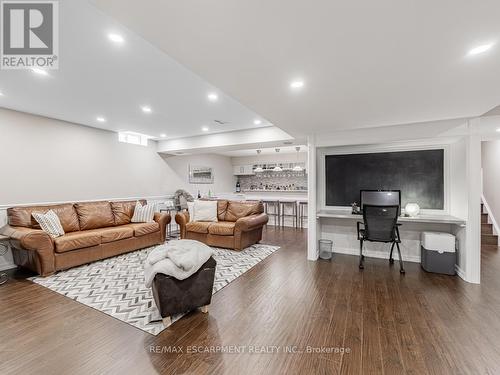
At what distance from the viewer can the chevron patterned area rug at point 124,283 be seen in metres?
2.37

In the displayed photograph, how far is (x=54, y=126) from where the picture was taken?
4.34 meters

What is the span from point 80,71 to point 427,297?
15.6 ft

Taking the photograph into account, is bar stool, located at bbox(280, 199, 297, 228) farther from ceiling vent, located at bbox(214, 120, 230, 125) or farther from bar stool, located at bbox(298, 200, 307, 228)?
ceiling vent, located at bbox(214, 120, 230, 125)

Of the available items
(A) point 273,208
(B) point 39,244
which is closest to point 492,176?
(A) point 273,208

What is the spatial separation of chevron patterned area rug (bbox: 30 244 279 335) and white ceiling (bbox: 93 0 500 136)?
1.98 m

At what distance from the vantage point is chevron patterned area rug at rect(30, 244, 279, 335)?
93.3 inches

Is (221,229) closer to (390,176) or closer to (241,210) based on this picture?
(241,210)

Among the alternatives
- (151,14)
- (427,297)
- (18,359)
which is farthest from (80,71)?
(427,297)

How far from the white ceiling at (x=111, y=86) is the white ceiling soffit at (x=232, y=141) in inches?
9.7

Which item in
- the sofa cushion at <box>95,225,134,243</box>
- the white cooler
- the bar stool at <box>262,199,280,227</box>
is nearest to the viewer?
the white cooler

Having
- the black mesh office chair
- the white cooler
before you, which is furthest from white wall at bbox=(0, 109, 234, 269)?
the white cooler

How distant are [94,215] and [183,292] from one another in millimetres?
3336

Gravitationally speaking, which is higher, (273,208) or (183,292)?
(273,208)

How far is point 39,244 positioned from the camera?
320 centimetres
